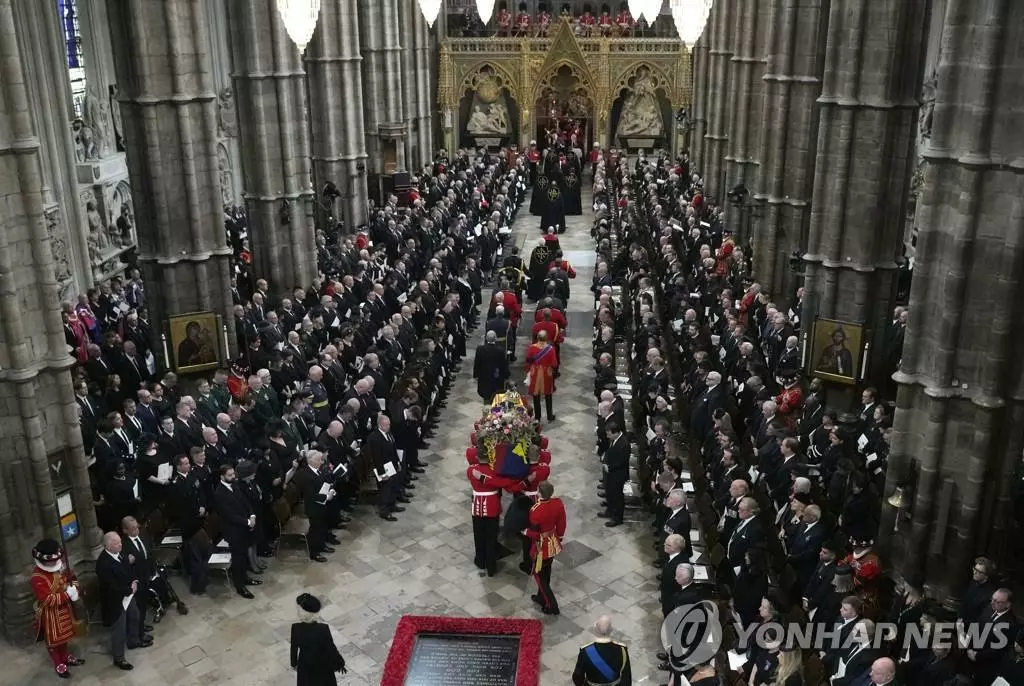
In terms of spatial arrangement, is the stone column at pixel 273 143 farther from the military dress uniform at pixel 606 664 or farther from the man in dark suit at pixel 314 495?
the military dress uniform at pixel 606 664

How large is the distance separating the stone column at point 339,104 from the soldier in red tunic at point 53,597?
54.6 feet

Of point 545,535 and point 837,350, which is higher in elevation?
point 837,350

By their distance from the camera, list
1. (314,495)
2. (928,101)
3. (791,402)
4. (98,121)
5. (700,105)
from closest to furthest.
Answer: (314,495)
(791,402)
(928,101)
(98,121)
(700,105)

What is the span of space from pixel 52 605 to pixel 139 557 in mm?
897

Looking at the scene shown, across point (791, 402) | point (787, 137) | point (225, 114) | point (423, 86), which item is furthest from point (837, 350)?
point (423, 86)

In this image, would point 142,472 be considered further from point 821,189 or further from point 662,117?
point 662,117

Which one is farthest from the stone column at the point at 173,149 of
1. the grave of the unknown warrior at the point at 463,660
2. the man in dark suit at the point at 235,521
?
the grave of the unknown warrior at the point at 463,660

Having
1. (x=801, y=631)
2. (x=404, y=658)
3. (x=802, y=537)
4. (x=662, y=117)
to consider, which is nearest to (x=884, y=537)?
(x=802, y=537)

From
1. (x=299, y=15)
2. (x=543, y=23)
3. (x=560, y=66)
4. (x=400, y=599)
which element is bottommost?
(x=400, y=599)

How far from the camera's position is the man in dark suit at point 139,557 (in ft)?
32.7

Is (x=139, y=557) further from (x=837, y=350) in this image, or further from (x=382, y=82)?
(x=382, y=82)

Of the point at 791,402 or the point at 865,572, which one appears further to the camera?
the point at 791,402

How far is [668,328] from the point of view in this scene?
19.3m

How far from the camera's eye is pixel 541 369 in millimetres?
15641
